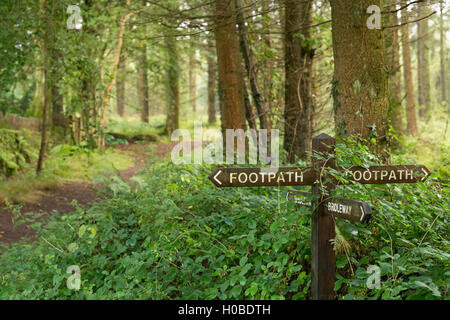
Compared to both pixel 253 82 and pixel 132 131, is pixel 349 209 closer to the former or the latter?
pixel 253 82

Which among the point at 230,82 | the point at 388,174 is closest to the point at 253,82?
the point at 230,82

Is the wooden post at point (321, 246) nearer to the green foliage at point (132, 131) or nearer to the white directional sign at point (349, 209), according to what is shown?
the white directional sign at point (349, 209)

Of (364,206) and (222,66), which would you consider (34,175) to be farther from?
(364,206)

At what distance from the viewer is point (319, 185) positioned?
11.8 feet

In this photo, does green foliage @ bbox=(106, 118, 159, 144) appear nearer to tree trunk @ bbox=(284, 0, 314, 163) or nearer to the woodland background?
the woodland background

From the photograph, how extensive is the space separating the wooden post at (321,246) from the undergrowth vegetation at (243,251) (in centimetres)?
12

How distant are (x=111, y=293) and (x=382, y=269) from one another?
2758 mm

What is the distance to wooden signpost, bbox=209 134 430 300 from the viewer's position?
3484mm

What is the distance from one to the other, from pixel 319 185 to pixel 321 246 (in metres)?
0.52

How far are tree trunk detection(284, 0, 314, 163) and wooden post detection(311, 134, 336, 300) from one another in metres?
5.99

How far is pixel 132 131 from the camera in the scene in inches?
938

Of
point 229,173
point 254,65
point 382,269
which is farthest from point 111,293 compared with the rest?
point 254,65

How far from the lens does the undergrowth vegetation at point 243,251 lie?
3.55m

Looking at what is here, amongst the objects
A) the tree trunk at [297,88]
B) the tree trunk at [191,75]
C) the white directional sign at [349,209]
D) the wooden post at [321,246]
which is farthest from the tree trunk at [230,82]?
the tree trunk at [191,75]
